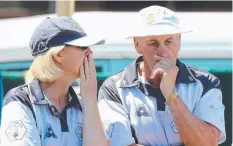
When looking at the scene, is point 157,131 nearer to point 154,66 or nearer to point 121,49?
point 154,66

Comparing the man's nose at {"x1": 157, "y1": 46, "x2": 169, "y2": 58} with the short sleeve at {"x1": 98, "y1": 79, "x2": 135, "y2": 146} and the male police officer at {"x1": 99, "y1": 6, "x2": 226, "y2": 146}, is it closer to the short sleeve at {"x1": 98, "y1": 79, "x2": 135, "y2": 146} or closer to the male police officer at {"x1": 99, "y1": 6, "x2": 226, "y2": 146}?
the male police officer at {"x1": 99, "y1": 6, "x2": 226, "y2": 146}

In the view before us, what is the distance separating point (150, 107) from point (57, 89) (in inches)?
17.9

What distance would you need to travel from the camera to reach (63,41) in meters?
3.46

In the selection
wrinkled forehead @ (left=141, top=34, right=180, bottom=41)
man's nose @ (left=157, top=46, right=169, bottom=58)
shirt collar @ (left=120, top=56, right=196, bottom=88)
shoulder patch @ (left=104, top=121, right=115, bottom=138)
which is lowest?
shoulder patch @ (left=104, top=121, right=115, bottom=138)

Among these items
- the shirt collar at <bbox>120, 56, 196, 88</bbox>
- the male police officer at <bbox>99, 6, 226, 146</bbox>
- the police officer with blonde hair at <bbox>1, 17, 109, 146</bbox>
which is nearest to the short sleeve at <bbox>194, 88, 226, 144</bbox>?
the male police officer at <bbox>99, 6, 226, 146</bbox>

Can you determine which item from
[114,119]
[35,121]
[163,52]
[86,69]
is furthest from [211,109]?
[35,121]

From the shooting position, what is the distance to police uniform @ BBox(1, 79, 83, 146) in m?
3.34

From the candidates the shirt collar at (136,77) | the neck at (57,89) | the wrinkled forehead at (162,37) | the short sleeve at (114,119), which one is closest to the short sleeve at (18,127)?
the neck at (57,89)

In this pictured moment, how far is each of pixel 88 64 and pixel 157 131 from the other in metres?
0.45

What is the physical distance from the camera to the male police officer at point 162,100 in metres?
3.62

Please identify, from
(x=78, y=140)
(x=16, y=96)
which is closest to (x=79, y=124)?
(x=78, y=140)

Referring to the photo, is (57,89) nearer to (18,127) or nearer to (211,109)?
(18,127)

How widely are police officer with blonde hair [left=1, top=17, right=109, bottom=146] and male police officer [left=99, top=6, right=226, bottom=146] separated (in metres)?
0.22

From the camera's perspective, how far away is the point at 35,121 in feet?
11.1
